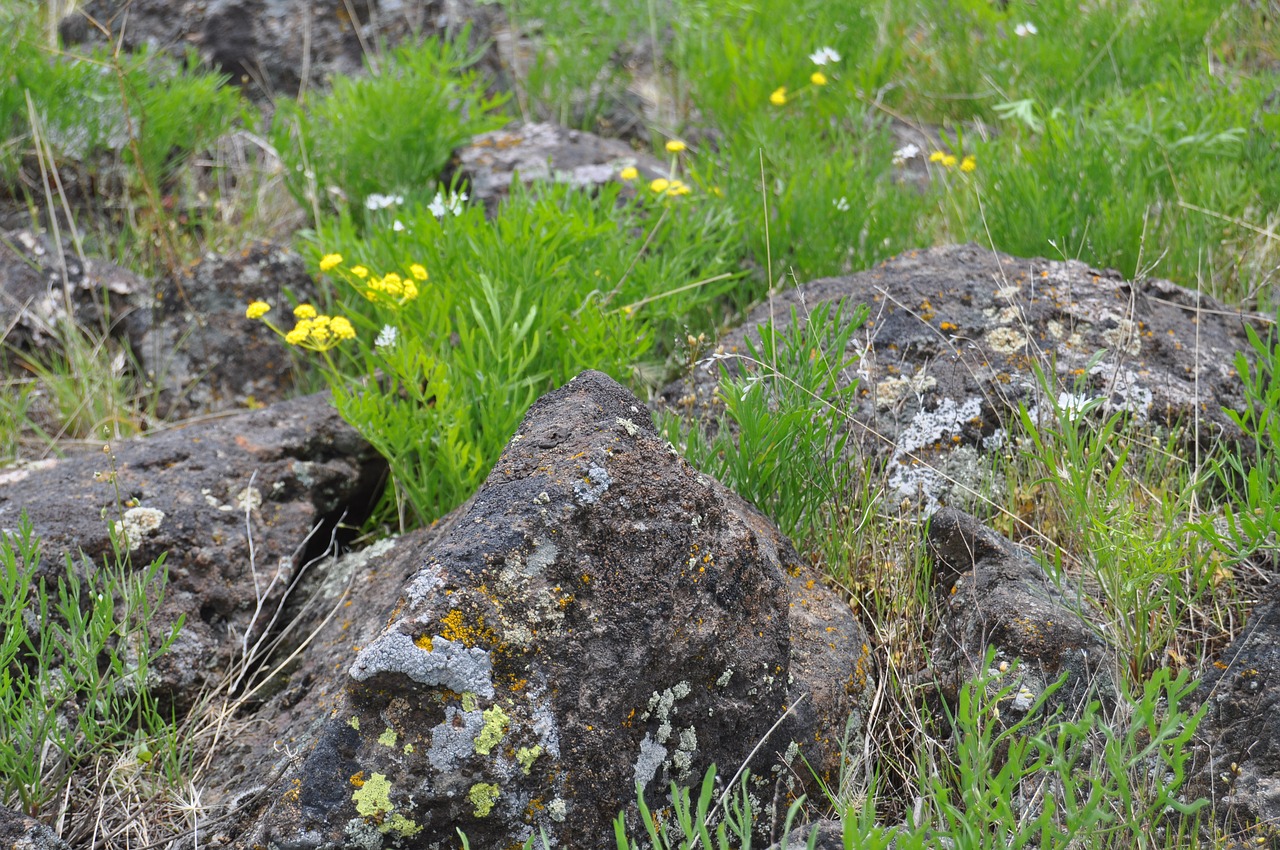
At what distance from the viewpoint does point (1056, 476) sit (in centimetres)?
249

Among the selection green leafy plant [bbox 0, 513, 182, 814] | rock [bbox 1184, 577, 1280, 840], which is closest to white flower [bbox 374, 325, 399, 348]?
green leafy plant [bbox 0, 513, 182, 814]

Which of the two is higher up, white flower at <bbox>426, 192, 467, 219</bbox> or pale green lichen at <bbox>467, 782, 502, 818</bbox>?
white flower at <bbox>426, 192, 467, 219</bbox>

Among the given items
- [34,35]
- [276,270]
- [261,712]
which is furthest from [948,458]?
A: [34,35]

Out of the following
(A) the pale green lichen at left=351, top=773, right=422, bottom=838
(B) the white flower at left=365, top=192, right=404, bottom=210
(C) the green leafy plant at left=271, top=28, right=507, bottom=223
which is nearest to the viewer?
(A) the pale green lichen at left=351, top=773, right=422, bottom=838

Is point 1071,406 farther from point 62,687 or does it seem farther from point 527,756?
point 62,687

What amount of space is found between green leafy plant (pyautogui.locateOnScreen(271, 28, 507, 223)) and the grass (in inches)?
0.7

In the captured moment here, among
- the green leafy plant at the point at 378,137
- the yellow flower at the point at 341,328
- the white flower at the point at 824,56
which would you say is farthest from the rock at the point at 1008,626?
the white flower at the point at 824,56

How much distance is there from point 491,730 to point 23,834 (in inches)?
38.1

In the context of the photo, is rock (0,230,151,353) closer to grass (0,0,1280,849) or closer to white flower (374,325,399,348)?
grass (0,0,1280,849)

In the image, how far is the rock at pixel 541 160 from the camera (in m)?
4.70

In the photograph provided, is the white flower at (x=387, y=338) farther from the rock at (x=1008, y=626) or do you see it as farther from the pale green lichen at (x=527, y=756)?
the rock at (x=1008, y=626)

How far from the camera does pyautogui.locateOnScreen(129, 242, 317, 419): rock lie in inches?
163

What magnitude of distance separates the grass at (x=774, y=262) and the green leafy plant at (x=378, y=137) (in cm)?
2

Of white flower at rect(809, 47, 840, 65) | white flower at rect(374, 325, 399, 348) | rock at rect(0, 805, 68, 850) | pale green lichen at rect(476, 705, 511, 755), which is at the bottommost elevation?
rock at rect(0, 805, 68, 850)
